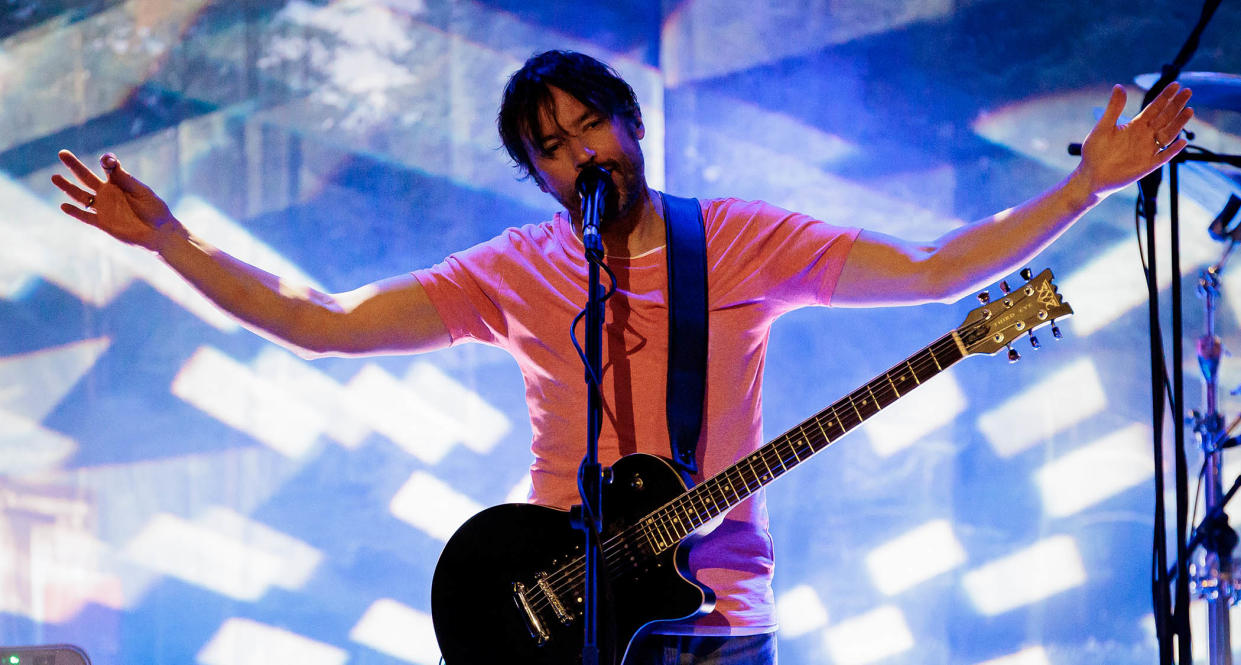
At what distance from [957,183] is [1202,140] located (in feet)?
2.30

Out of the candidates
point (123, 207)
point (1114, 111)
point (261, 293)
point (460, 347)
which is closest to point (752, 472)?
point (1114, 111)

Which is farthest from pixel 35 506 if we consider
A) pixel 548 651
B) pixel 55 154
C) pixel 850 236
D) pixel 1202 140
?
pixel 1202 140

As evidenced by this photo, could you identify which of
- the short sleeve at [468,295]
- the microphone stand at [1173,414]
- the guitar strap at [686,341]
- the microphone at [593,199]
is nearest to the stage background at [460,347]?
the microphone stand at [1173,414]

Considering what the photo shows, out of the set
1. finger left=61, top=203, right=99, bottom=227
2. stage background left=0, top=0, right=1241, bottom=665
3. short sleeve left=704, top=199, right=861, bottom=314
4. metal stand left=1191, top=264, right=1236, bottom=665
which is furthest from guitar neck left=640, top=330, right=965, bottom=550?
stage background left=0, top=0, right=1241, bottom=665

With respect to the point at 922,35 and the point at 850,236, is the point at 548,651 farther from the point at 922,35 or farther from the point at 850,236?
the point at 922,35

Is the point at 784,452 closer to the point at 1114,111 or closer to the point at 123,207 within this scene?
the point at 1114,111

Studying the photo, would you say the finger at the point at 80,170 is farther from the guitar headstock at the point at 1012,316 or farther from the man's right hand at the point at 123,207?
the guitar headstock at the point at 1012,316

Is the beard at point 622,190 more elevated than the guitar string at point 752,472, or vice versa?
the beard at point 622,190

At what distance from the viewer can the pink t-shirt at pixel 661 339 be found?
1820 mm

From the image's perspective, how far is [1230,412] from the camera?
2.82 metres

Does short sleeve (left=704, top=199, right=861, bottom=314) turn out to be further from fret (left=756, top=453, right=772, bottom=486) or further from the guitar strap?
fret (left=756, top=453, right=772, bottom=486)

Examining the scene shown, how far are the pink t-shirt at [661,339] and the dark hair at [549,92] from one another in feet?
0.83

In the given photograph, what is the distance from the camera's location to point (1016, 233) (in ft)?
5.66

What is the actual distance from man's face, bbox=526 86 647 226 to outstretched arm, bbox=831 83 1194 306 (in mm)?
456
